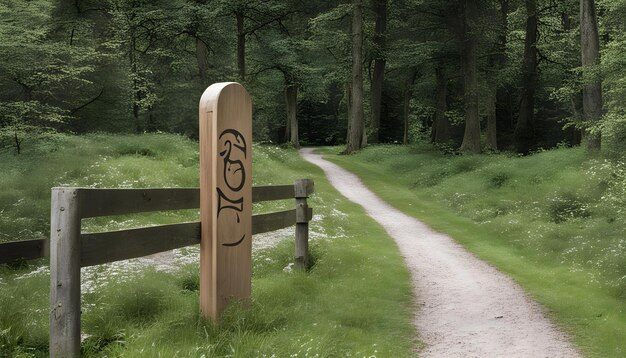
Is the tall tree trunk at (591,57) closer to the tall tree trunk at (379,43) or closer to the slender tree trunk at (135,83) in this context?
the tall tree trunk at (379,43)

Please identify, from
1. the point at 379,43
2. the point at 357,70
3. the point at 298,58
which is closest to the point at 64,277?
the point at 357,70

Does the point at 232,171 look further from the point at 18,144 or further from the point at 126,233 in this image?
the point at 18,144

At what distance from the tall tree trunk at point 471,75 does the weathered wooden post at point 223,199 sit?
21207mm

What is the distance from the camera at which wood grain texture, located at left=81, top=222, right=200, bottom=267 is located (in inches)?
164

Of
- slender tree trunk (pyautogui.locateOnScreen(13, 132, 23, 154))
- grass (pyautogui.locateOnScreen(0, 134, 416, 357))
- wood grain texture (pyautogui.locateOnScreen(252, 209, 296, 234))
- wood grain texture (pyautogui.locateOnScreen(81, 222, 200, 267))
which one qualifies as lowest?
grass (pyautogui.locateOnScreen(0, 134, 416, 357))

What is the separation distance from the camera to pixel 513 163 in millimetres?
20000

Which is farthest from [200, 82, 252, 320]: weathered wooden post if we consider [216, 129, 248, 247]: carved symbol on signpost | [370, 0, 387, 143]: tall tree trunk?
[370, 0, 387, 143]: tall tree trunk

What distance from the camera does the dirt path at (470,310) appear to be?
614cm

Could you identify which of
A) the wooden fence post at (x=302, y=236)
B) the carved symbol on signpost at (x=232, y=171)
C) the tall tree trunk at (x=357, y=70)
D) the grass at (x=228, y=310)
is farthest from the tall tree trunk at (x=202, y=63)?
the carved symbol on signpost at (x=232, y=171)

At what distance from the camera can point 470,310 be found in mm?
7680

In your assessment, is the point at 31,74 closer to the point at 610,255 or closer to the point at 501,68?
the point at 610,255

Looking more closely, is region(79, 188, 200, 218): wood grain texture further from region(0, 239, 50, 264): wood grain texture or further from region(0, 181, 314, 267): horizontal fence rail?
region(0, 239, 50, 264): wood grain texture

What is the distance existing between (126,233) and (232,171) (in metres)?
1.41

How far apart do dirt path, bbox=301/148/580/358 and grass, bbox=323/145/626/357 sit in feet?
1.08
